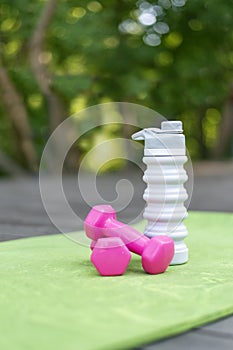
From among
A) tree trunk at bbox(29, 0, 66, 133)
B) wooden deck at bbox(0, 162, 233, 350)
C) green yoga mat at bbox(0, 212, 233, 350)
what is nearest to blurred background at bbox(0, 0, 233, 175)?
tree trunk at bbox(29, 0, 66, 133)

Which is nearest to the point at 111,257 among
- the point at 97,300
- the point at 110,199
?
the point at 97,300

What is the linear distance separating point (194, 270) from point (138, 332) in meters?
0.58

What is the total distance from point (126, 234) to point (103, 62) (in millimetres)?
5074

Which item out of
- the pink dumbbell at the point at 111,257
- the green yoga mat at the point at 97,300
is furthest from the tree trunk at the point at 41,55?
the pink dumbbell at the point at 111,257

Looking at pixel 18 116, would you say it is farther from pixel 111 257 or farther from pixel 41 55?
pixel 111 257

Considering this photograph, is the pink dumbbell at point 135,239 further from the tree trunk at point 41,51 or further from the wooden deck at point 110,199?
the tree trunk at point 41,51

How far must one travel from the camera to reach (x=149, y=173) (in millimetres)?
1709

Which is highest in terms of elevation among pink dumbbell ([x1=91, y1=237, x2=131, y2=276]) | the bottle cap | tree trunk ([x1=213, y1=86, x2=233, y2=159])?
the bottle cap

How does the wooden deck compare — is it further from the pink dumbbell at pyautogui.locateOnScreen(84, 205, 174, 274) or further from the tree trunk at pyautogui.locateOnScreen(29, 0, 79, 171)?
the tree trunk at pyautogui.locateOnScreen(29, 0, 79, 171)

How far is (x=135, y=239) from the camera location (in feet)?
5.06

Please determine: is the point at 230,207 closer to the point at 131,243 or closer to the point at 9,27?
the point at 131,243

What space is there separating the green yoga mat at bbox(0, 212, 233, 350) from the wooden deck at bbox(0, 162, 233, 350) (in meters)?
0.04

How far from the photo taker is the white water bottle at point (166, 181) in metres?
1.68

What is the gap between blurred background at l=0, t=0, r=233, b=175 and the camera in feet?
18.7
